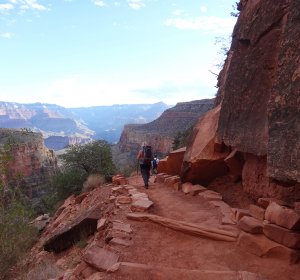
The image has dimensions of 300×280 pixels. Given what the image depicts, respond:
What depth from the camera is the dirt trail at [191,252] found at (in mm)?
5477

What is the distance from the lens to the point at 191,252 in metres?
6.26

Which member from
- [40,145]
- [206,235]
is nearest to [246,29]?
[206,235]

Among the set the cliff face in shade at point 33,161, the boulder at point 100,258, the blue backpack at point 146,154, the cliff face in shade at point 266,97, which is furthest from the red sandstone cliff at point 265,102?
the cliff face in shade at point 33,161

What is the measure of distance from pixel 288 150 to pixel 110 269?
126 inches

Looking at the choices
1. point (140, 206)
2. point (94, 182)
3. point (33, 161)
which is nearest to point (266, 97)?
point (140, 206)

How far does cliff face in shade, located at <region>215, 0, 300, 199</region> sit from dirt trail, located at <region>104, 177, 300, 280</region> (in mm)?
1297

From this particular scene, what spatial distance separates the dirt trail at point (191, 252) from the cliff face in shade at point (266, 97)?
1.30 m

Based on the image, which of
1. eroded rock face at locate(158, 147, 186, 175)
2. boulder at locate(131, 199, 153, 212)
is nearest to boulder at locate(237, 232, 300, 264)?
boulder at locate(131, 199, 153, 212)

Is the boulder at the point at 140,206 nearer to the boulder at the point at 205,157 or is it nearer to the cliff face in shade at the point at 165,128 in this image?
the boulder at the point at 205,157

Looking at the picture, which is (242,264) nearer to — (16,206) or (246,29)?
(246,29)

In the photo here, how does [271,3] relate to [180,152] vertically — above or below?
above

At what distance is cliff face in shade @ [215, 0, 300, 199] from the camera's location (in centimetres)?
532

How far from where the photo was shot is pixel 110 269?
548 centimetres

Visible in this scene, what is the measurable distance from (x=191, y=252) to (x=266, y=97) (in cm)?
347
